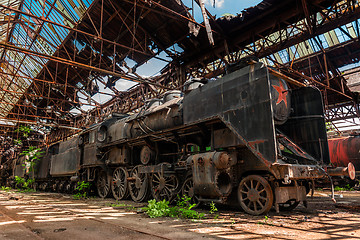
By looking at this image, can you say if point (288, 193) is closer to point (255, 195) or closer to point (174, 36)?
point (255, 195)

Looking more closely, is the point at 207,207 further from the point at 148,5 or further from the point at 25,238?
the point at 148,5

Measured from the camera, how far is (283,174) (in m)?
4.46

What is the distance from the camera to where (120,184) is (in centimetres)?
891

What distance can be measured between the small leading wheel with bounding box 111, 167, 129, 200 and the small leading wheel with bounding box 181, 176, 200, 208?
2823mm

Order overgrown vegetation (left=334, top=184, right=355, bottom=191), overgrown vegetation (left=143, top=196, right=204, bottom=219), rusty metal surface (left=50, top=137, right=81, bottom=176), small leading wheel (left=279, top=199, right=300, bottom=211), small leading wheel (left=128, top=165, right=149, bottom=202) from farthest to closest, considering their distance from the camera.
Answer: overgrown vegetation (left=334, top=184, right=355, bottom=191) → rusty metal surface (left=50, top=137, right=81, bottom=176) → small leading wheel (left=128, top=165, right=149, bottom=202) → small leading wheel (left=279, top=199, right=300, bottom=211) → overgrown vegetation (left=143, top=196, right=204, bottom=219)

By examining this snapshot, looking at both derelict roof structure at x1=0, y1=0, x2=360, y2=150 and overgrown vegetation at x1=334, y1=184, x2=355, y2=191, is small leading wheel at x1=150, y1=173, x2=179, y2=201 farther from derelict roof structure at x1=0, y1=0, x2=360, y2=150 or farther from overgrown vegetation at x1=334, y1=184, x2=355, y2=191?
overgrown vegetation at x1=334, y1=184, x2=355, y2=191

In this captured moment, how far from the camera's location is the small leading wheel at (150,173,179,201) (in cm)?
690

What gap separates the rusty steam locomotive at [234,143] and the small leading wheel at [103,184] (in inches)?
43.0

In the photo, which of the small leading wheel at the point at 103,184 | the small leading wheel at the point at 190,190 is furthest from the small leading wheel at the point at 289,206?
the small leading wheel at the point at 103,184

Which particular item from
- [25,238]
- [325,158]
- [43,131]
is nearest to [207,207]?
[325,158]

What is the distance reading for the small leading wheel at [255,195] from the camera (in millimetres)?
4764

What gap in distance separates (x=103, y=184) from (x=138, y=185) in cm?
286

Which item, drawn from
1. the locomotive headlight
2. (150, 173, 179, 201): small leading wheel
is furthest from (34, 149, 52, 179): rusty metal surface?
(150, 173, 179, 201): small leading wheel

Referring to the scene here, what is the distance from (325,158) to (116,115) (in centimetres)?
802
